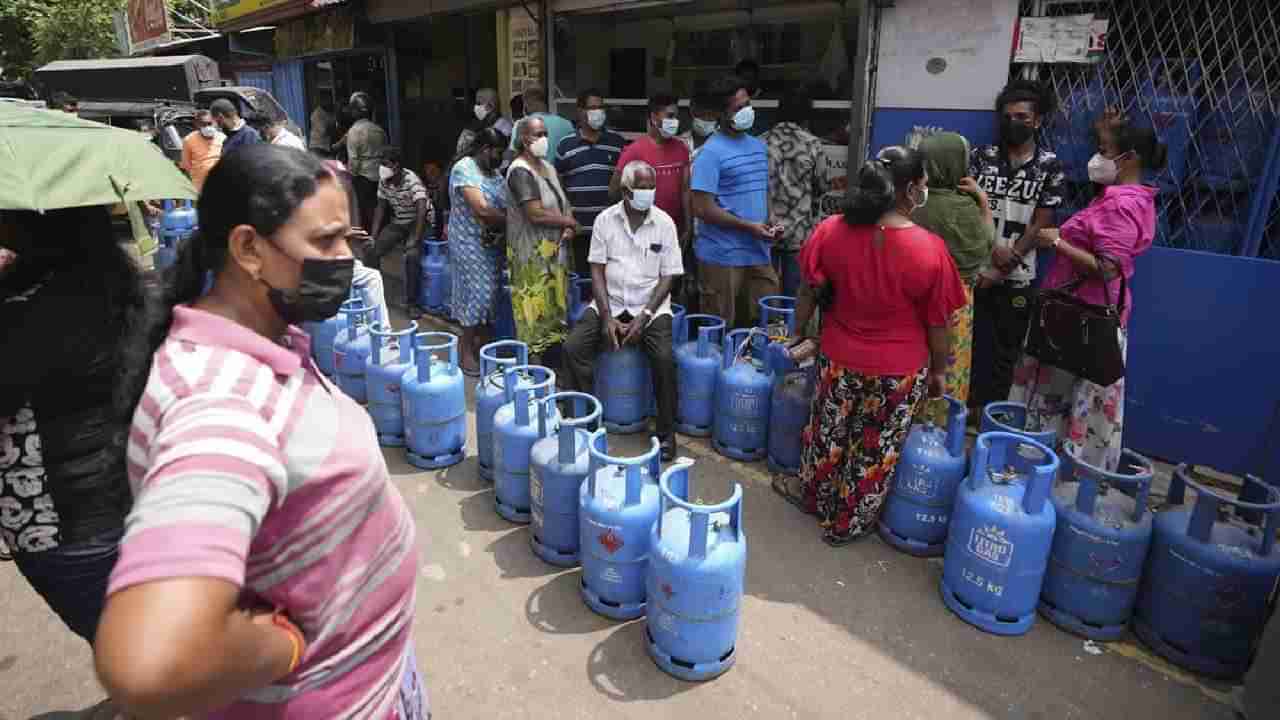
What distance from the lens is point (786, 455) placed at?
4223 millimetres

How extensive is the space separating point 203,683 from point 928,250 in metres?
2.99

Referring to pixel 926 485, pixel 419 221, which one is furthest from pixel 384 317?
pixel 926 485

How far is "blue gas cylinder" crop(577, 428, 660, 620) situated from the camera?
2961 millimetres

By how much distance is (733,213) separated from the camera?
193 inches

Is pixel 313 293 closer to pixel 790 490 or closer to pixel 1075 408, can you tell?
pixel 790 490

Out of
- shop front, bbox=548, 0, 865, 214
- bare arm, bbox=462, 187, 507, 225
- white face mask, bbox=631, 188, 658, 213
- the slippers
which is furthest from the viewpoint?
shop front, bbox=548, 0, 865, 214

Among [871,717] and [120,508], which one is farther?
[871,717]

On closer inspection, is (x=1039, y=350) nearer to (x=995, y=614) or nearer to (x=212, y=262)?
(x=995, y=614)

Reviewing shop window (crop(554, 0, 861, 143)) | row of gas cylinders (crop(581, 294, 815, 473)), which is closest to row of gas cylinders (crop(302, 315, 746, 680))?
row of gas cylinders (crop(581, 294, 815, 473))

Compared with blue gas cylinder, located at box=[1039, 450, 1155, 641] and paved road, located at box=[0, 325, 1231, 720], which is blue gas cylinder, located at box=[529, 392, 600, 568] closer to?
paved road, located at box=[0, 325, 1231, 720]

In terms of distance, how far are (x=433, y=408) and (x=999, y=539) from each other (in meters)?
2.87

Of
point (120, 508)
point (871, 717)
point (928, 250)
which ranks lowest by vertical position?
point (871, 717)

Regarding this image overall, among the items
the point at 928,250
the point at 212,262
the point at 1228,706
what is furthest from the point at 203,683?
the point at 1228,706

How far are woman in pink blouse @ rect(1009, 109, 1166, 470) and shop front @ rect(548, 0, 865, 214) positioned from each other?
182 centimetres
